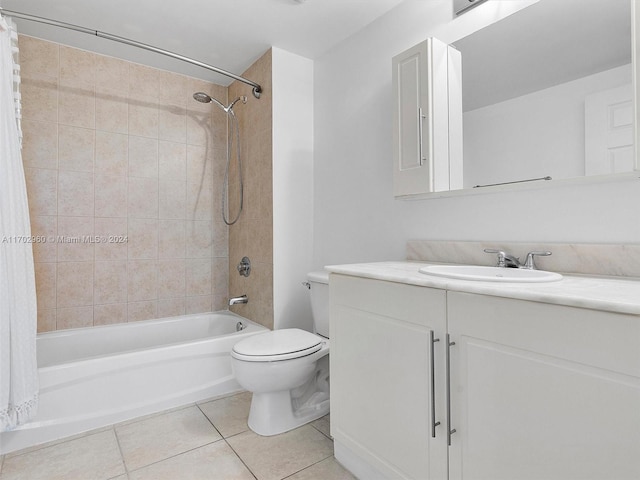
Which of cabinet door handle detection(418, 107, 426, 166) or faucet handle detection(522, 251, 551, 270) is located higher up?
cabinet door handle detection(418, 107, 426, 166)

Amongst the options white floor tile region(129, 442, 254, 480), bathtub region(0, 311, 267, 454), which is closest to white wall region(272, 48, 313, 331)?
bathtub region(0, 311, 267, 454)

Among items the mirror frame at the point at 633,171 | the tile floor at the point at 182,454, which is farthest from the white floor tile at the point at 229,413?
the mirror frame at the point at 633,171

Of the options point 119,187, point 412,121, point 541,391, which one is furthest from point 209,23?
point 541,391

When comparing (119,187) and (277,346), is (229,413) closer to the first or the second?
(277,346)

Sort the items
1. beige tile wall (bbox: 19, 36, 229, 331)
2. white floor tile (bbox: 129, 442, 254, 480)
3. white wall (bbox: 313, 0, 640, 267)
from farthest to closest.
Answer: beige tile wall (bbox: 19, 36, 229, 331), white floor tile (bbox: 129, 442, 254, 480), white wall (bbox: 313, 0, 640, 267)

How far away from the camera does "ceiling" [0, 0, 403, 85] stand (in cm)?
195

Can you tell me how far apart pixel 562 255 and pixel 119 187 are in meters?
2.69

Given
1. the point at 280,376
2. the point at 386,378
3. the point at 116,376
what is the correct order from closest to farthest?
the point at 386,378 → the point at 280,376 → the point at 116,376

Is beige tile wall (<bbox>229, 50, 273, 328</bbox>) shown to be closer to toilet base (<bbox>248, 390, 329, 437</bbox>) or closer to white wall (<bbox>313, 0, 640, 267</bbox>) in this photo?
white wall (<bbox>313, 0, 640, 267</bbox>)

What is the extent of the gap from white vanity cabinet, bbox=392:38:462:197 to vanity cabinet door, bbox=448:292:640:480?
74 cm

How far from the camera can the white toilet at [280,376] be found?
1694mm

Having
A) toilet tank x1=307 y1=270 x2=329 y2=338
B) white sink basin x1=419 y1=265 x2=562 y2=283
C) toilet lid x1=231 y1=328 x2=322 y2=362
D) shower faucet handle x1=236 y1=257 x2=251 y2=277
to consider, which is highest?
white sink basin x1=419 y1=265 x2=562 y2=283

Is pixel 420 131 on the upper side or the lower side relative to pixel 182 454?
upper

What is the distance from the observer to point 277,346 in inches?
70.1
